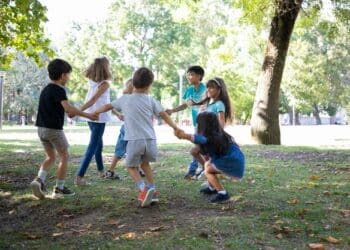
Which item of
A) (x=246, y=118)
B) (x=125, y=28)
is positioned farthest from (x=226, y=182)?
(x=246, y=118)

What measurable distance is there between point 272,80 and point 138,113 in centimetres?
978

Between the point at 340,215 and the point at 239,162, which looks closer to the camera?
the point at 340,215

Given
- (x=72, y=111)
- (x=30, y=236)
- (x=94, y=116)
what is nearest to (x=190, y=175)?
(x=94, y=116)

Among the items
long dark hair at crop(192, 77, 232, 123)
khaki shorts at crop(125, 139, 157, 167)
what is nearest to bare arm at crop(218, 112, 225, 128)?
long dark hair at crop(192, 77, 232, 123)

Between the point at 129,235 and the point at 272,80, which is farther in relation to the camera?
the point at 272,80

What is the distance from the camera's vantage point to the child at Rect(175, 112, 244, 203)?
5660 millimetres

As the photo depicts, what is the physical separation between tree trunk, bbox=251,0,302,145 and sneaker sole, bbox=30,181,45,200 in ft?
32.4

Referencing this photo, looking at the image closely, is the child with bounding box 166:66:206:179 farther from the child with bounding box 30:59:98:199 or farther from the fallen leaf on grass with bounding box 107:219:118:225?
the fallen leaf on grass with bounding box 107:219:118:225

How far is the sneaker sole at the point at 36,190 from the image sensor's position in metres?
5.94

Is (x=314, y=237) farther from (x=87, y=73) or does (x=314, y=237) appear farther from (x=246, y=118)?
(x=246, y=118)

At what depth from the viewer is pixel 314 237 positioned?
171 inches

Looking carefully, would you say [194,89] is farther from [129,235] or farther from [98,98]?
[129,235]

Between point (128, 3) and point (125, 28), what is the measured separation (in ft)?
11.4

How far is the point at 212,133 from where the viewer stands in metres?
5.67
